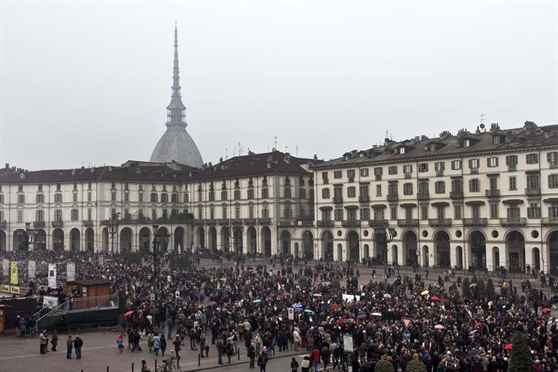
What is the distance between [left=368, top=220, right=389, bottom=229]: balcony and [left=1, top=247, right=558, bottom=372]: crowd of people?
25313mm

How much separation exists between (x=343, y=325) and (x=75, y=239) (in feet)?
251

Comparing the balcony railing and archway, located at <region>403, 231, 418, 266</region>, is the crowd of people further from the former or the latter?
archway, located at <region>403, 231, 418, 266</region>

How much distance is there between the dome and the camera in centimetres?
17538

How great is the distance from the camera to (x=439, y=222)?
67438mm

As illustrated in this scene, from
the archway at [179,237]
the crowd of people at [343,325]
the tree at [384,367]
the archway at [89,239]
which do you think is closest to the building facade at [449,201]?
the crowd of people at [343,325]

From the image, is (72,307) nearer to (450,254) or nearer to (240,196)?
(450,254)

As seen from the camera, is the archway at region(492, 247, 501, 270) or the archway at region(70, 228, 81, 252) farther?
the archway at region(70, 228, 81, 252)

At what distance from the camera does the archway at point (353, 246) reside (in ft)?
254

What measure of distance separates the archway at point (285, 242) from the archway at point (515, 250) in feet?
107

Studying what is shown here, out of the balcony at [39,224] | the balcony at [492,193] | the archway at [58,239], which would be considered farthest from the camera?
the balcony at [39,224]

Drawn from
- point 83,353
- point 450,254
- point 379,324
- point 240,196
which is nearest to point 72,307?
point 83,353

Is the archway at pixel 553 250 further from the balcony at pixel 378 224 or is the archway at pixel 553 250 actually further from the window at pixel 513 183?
the balcony at pixel 378 224

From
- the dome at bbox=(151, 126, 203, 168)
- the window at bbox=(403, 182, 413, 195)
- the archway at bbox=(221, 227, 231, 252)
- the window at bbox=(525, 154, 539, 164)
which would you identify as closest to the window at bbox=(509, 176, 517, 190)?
the window at bbox=(525, 154, 539, 164)

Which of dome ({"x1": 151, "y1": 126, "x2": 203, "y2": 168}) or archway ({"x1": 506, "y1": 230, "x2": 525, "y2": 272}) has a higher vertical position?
dome ({"x1": 151, "y1": 126, "x2": 203, "y2": 168})
